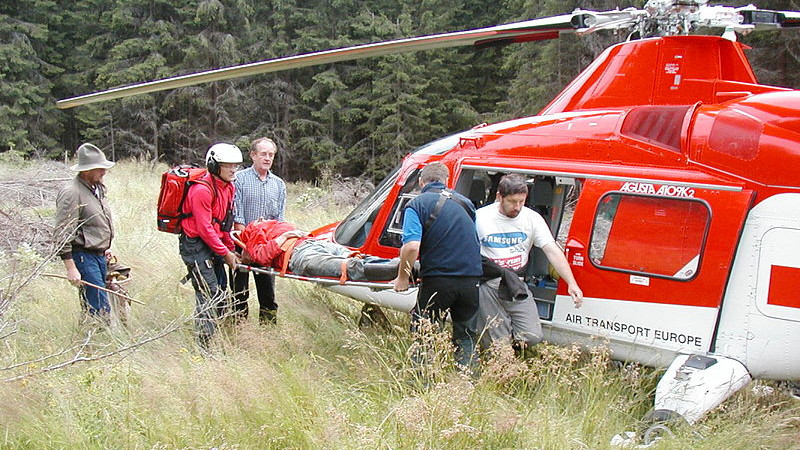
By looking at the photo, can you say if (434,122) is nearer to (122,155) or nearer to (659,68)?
(122,155)

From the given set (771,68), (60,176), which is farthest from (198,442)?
(771,68)

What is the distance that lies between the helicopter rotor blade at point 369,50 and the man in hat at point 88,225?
579 mm

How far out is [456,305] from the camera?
4637mm

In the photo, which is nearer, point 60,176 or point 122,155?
point 60,176

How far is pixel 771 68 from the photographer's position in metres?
13.5

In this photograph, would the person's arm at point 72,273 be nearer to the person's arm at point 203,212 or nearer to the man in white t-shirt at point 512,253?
the person's arm at point 203,212

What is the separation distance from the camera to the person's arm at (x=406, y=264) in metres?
4.46

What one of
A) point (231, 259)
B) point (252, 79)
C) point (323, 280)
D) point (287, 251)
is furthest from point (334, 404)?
point (252, 79)

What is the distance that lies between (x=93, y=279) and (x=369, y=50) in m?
2.95

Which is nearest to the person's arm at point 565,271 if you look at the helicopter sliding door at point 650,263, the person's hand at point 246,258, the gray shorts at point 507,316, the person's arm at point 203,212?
the helicopter sliding door at point 650,263

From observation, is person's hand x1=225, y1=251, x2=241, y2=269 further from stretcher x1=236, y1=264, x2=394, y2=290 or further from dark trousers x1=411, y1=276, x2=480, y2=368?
dark trousers x1=411, y1=276, x2=480, y2=368

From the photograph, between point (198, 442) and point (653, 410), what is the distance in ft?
8.84

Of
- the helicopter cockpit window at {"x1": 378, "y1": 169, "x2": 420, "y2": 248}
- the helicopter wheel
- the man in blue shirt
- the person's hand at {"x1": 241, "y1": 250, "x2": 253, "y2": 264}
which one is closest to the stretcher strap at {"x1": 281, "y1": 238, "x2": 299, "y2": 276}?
the person's hand at {"x1": 241, "y1": 250, "x2": 253, "y2": 264}

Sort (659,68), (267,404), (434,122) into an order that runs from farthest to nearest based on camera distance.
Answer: (434,122) → (659,68) → (267,404)
